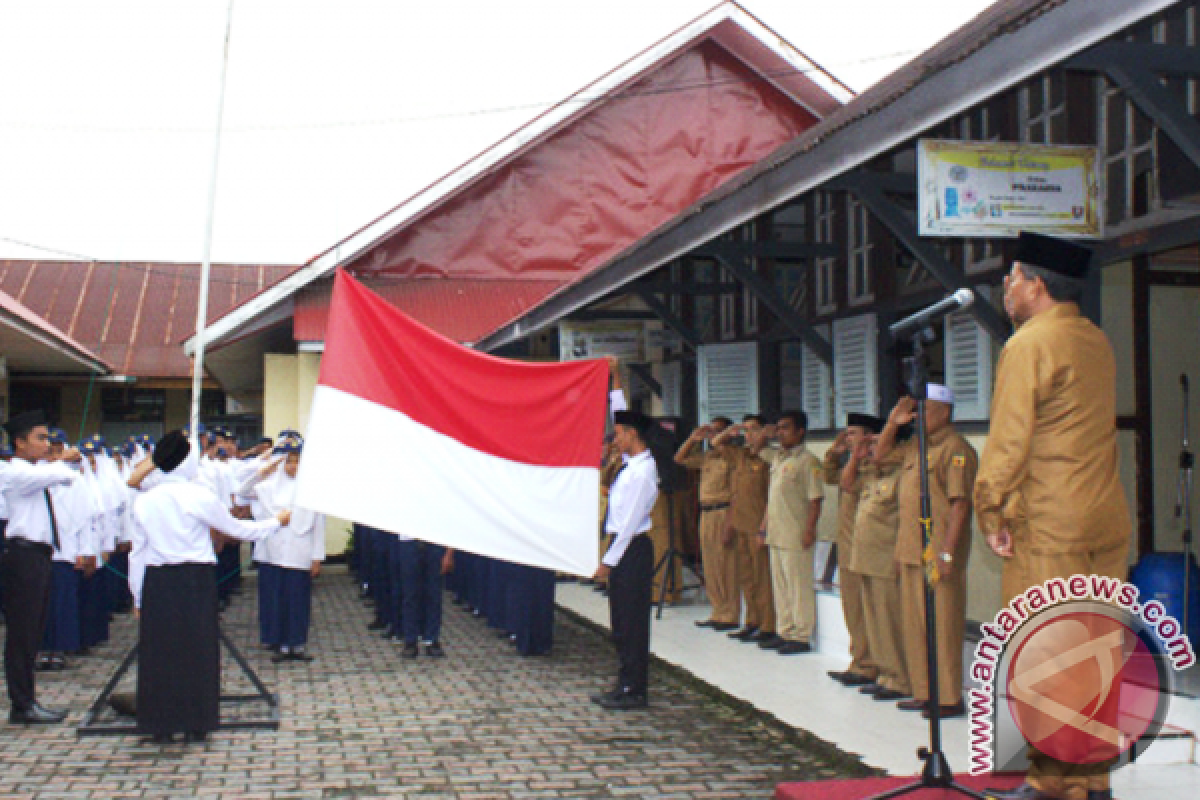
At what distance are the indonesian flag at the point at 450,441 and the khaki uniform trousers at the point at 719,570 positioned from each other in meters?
3.32

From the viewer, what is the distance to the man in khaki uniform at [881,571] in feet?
25.8

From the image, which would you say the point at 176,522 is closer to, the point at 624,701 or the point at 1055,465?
the point at 624,701

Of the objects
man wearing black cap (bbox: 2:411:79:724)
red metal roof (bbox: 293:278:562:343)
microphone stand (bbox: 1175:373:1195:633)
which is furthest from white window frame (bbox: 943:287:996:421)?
red metal roof (bbox: 293:278:562:343)

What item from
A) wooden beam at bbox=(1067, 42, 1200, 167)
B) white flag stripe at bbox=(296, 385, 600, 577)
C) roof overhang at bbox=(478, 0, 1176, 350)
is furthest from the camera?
white flag stripe at bbox=(296, 385, 600, 577)

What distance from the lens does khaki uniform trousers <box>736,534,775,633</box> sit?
10.4 meters

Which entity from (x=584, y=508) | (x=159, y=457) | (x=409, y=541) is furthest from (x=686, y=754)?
(x=409, y=541)

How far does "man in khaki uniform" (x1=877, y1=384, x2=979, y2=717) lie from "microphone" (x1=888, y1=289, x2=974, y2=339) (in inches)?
80.3

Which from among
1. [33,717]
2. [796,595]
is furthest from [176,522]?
[796,595]

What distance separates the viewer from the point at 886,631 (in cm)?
795

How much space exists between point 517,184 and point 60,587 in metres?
12.0

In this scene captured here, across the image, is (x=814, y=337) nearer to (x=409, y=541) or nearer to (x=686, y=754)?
(x=409, y=541)

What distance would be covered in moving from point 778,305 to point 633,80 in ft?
35.2

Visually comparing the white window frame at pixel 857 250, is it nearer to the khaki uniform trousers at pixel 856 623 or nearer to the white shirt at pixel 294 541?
the khaki uniform trousers at pixel 856 623

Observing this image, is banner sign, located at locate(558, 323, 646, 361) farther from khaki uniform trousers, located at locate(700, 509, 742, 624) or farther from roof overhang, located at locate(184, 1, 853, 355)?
roof overhang, located at locate(184, 1, 853, 355)
